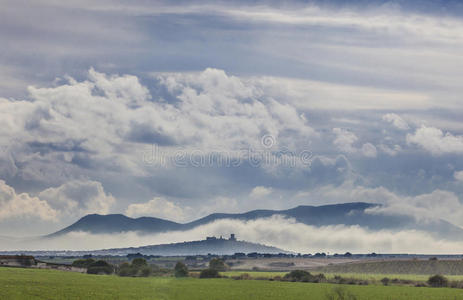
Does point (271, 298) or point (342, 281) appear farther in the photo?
point (342, 281)

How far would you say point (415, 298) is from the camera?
398ft

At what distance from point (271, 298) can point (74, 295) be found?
3504 cm

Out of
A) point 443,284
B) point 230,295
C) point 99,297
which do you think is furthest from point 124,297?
point 443,284

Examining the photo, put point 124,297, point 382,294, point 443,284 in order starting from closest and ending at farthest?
point 124,297, point 382,294, point 443,284

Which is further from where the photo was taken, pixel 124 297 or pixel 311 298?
pixel 311 298

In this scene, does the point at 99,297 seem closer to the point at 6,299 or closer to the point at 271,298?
the point at 6,299

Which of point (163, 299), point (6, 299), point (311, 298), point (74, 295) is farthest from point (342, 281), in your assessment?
point (6, 299)

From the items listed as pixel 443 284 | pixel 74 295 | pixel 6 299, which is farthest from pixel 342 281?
pixel 6 299

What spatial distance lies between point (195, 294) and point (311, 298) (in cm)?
2168

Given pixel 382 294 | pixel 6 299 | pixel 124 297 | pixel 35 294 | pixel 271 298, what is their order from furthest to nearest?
pixel 382 294 < pixel 271 298 < pixel 124 297 < pixel 35 294 < pixel 6 299

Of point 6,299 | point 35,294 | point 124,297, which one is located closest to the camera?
point 6,299

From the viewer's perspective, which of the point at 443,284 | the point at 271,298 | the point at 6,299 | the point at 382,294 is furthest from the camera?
the point at 443,284

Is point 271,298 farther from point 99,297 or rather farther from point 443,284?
point 443,284

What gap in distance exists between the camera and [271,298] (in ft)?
380
